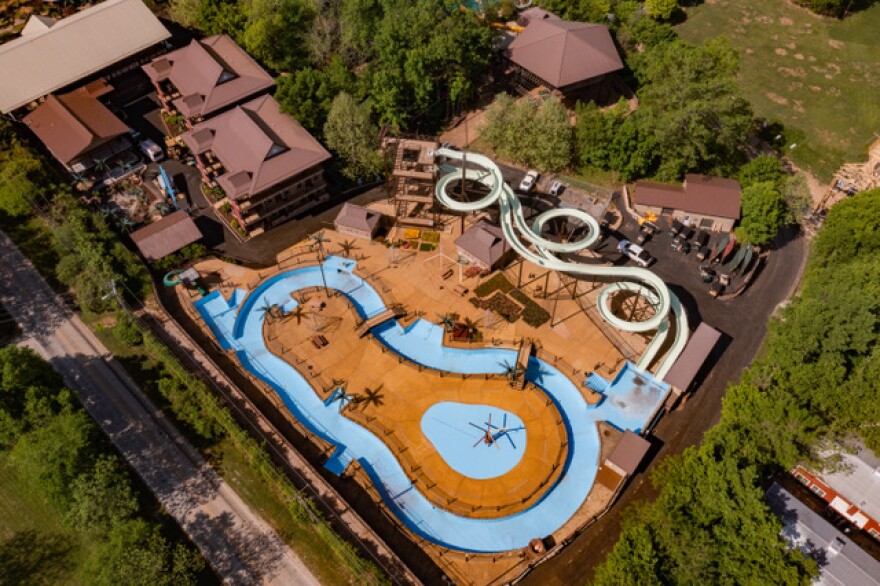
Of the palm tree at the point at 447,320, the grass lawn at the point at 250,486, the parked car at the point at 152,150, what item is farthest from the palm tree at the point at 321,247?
the parked car at the point at 152,150

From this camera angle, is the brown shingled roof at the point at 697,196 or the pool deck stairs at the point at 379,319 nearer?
the pool deck stairs at the point at 379,319

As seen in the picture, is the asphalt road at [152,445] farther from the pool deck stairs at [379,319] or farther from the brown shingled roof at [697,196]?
the brown shingled roof at [697,196]

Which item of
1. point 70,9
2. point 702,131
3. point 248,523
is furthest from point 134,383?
point 70,9

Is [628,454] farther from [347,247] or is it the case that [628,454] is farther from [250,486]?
[347,247]

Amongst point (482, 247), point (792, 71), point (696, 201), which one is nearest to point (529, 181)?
point (482, 247)

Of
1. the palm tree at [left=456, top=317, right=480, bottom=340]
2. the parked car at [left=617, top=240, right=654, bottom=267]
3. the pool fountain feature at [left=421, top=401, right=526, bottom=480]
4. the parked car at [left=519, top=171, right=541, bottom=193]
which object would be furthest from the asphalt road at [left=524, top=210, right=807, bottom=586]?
the palm tree at [left=456, top=317, right=480, bottom=340]

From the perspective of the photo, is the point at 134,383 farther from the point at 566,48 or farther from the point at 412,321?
the point at 566,48
